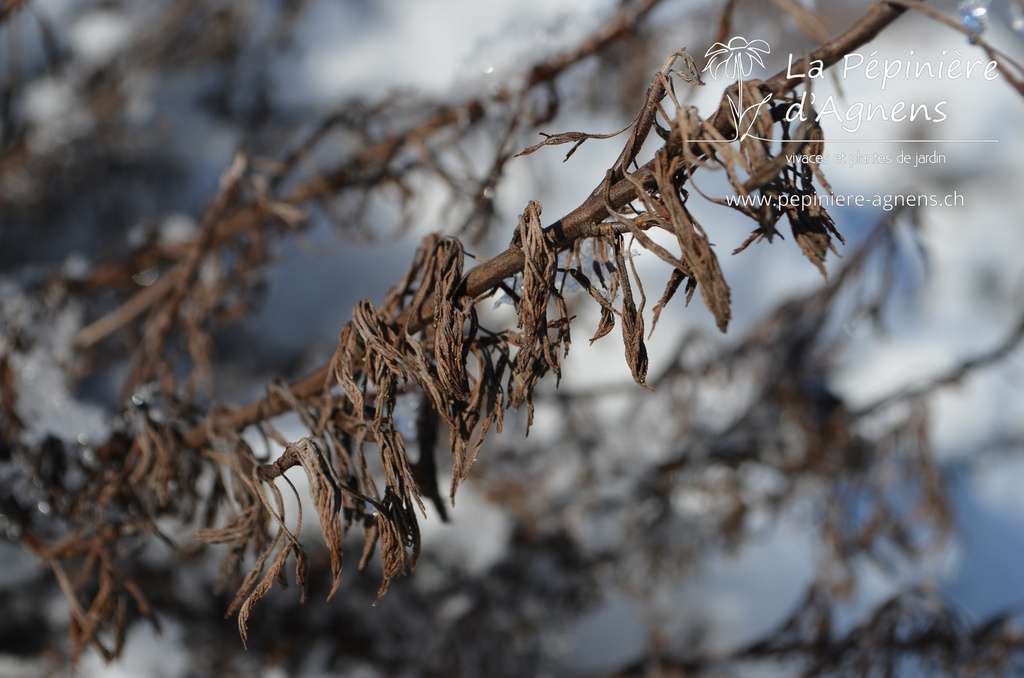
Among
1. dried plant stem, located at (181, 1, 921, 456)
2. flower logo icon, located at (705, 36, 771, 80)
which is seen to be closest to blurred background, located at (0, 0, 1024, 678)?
flower logo icon, located at (705, 36, 771, 80)

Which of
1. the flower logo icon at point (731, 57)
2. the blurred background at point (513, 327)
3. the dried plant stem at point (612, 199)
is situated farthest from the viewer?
the blurred background at point (513, 327)

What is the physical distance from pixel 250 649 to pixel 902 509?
5.61ft

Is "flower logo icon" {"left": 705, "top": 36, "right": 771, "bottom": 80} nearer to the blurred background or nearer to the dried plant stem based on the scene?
the blurred background

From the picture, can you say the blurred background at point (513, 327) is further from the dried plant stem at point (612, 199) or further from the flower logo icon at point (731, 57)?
the dried plant stem at point (612, 199)

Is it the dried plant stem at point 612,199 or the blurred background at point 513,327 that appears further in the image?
the blurred background at point 513,327

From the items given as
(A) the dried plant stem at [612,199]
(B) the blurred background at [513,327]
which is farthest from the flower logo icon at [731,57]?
(A) the dried plant stem at [612,199]

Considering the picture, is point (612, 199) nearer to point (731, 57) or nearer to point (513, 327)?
point (731, 57)

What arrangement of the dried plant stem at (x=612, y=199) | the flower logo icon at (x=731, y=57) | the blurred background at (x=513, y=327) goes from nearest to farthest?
1. the dried plant stem at (x=612, y=199)
2. the flower logo icon at (x=731, y=57)
3. the blurred background at (x=513, y=327)

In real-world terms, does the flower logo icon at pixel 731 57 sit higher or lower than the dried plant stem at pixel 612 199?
higher

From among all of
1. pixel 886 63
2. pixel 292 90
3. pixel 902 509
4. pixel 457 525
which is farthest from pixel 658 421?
pixel 292 90

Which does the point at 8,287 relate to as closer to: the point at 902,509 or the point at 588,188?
the point at 588,188

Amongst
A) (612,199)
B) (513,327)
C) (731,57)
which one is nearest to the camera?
(612,199)

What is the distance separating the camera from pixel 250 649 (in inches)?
52.6

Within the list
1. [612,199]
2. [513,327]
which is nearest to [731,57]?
[612,199]
